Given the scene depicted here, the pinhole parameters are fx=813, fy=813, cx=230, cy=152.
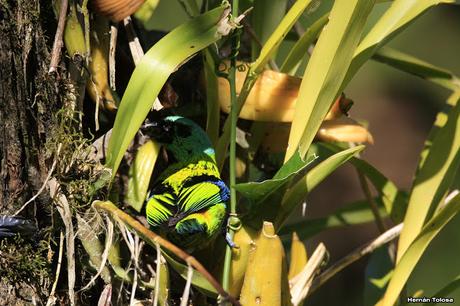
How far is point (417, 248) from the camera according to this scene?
1520 millimetres

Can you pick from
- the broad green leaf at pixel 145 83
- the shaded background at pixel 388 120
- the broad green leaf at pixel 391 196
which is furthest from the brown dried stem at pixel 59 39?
the shaded background at pixel 388 120

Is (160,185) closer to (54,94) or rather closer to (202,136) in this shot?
(202,136)

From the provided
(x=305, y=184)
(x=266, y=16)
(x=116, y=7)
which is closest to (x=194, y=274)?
(x=305, y=184)

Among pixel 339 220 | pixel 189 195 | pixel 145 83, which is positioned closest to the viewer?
pixel 145 83

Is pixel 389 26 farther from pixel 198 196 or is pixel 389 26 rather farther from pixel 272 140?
pixel 198 196

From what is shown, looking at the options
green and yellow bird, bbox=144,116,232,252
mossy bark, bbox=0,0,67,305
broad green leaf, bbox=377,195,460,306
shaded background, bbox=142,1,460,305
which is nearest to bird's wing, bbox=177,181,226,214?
green and yellow bird, bbox=144,116,232,252

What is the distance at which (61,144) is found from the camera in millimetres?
1342

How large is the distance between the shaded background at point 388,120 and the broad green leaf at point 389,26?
2.44m

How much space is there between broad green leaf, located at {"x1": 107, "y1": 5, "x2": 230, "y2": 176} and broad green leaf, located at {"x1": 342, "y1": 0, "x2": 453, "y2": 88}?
0.87 feet

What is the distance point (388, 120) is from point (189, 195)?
3.04m

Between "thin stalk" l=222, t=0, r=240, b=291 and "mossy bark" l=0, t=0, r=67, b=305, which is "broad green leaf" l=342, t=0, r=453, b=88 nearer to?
"thin stalk" l=222, t=0, r=240, b=291

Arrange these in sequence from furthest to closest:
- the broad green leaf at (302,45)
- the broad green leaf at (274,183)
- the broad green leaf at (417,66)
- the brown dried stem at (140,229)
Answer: the broad green leaf at (417,66) < the broad green leaf at (302,45) < the broad green leaf at (274,183) < the brown dried stem at (140,229)

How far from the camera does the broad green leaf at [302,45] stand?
155 cm

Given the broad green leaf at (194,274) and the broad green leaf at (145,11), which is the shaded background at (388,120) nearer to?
the broad green leaf at (145,11)
